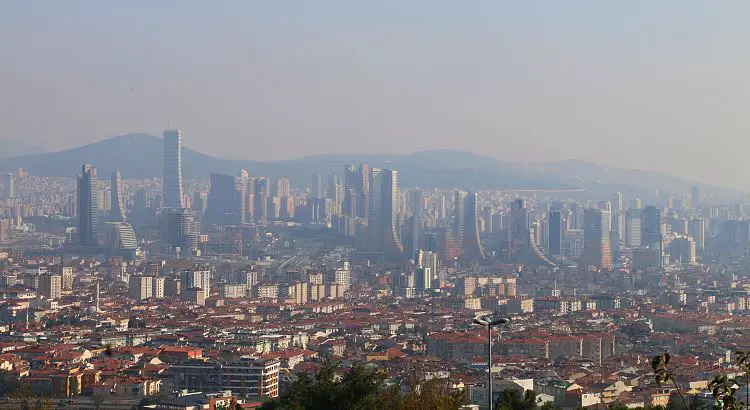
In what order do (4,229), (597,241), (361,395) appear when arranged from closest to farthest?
(361,395) → (597,241) → (4,229)

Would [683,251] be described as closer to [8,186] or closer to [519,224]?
[519,224]

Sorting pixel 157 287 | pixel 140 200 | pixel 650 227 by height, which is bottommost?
pixel 157 287

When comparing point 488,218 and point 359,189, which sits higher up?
point 359,189

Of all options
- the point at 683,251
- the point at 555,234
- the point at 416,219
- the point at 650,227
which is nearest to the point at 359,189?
the point at 416,219

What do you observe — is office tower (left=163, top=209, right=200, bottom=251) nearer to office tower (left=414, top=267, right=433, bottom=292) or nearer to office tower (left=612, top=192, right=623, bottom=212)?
office tower (left=414, top=267, right=433, bottom=292)

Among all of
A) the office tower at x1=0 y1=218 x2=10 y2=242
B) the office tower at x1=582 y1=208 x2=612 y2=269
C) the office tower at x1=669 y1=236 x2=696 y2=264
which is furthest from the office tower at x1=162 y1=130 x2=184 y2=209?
the office tower at x1=669 y1=236 x2=696 y2=264

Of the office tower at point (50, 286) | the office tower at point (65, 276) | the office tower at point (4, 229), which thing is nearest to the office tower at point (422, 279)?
the office tower at point (65, 276)

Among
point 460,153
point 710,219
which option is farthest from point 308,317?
point 460,153
